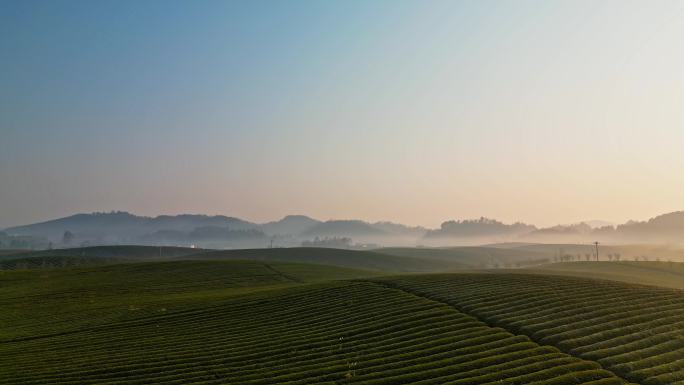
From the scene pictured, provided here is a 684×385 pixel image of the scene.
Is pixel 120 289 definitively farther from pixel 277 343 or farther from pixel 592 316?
pixel 592 316

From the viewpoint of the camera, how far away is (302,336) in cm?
4012

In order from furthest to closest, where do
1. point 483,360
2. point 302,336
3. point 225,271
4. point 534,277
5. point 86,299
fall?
point 225,271 < point 86,299 < point 534,277 < point 302,336 < point 483,360

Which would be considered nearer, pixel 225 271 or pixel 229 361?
pixel 229 361

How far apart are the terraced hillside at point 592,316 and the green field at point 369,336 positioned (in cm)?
12

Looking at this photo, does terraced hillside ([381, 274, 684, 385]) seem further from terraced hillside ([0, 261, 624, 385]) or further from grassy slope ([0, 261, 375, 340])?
grassy slope ([0, 261, 375, 340])

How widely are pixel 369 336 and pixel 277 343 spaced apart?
7415mm

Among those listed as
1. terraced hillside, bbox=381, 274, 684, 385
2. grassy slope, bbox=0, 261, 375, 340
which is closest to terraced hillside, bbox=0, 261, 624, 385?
grassy slope, bbox=0, 261, 375, 340

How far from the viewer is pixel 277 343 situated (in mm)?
38750

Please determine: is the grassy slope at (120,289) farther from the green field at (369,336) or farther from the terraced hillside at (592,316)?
the terraced hillside at (592,316)

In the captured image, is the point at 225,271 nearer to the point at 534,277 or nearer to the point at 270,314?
the point at 270,314

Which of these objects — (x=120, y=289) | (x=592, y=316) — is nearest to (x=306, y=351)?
(x=592, y=316)

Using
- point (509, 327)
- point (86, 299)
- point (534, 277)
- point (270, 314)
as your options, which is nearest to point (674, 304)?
point (509, 327)

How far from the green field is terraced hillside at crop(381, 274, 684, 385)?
117 mm

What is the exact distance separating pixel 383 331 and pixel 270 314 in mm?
15745
